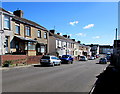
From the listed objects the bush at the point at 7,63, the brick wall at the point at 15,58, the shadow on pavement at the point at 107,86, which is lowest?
the shadow on pavement at the point at 107,86

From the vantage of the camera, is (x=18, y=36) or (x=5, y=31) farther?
(x=18, y=36)

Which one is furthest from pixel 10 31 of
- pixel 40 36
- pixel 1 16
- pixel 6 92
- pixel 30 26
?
pixel 6 92

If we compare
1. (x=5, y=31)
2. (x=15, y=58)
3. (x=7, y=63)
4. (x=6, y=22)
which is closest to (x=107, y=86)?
(x=7, y=63)

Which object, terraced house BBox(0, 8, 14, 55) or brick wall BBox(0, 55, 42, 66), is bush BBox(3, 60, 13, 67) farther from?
terraced house BBox(0, 8, 14, 55)

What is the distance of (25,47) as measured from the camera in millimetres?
29062

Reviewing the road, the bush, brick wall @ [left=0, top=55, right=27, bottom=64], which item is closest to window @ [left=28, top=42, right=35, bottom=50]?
brick wall @ [left=0, top=55, right=27, bottom=64]

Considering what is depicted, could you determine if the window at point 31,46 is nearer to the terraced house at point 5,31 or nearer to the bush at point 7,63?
the terraced house at point 5,31

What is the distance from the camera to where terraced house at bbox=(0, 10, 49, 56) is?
2605 cm

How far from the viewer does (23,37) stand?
29078 millimetres

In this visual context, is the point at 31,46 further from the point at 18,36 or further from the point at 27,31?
the point at 18,36

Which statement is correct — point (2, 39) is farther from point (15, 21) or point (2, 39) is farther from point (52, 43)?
point (52, 43)

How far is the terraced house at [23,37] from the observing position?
26.0m

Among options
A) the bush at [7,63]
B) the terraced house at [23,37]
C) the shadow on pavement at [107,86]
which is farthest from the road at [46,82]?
the terraced house at [23,37]

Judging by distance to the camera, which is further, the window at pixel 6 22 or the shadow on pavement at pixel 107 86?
the window at pixel 6 22
